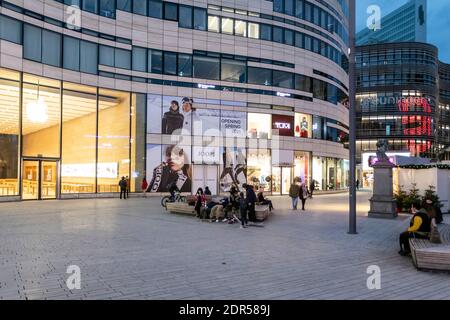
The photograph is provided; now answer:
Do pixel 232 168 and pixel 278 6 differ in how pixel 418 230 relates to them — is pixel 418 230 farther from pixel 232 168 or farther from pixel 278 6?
pixel 278 6

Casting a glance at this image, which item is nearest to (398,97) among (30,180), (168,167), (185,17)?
(185,17)

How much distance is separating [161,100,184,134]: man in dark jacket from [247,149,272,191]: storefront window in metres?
6.92

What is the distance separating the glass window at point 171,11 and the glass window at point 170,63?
306 cm

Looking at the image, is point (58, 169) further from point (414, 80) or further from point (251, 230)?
point (414, 80)

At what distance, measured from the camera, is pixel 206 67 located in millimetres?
33531

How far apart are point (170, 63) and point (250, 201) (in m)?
20.9

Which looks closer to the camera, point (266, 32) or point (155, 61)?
point (155, 61)

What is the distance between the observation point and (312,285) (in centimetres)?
686

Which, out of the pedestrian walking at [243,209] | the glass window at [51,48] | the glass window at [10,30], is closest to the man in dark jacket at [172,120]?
the glass window at [51,48]

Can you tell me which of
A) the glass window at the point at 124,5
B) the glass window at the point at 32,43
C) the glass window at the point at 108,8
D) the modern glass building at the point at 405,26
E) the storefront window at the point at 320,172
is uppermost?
the modern glass building at the point at 405,26

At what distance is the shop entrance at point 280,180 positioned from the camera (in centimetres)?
3575

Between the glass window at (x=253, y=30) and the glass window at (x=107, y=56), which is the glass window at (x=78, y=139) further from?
the glass window at (x=253, y=30)
